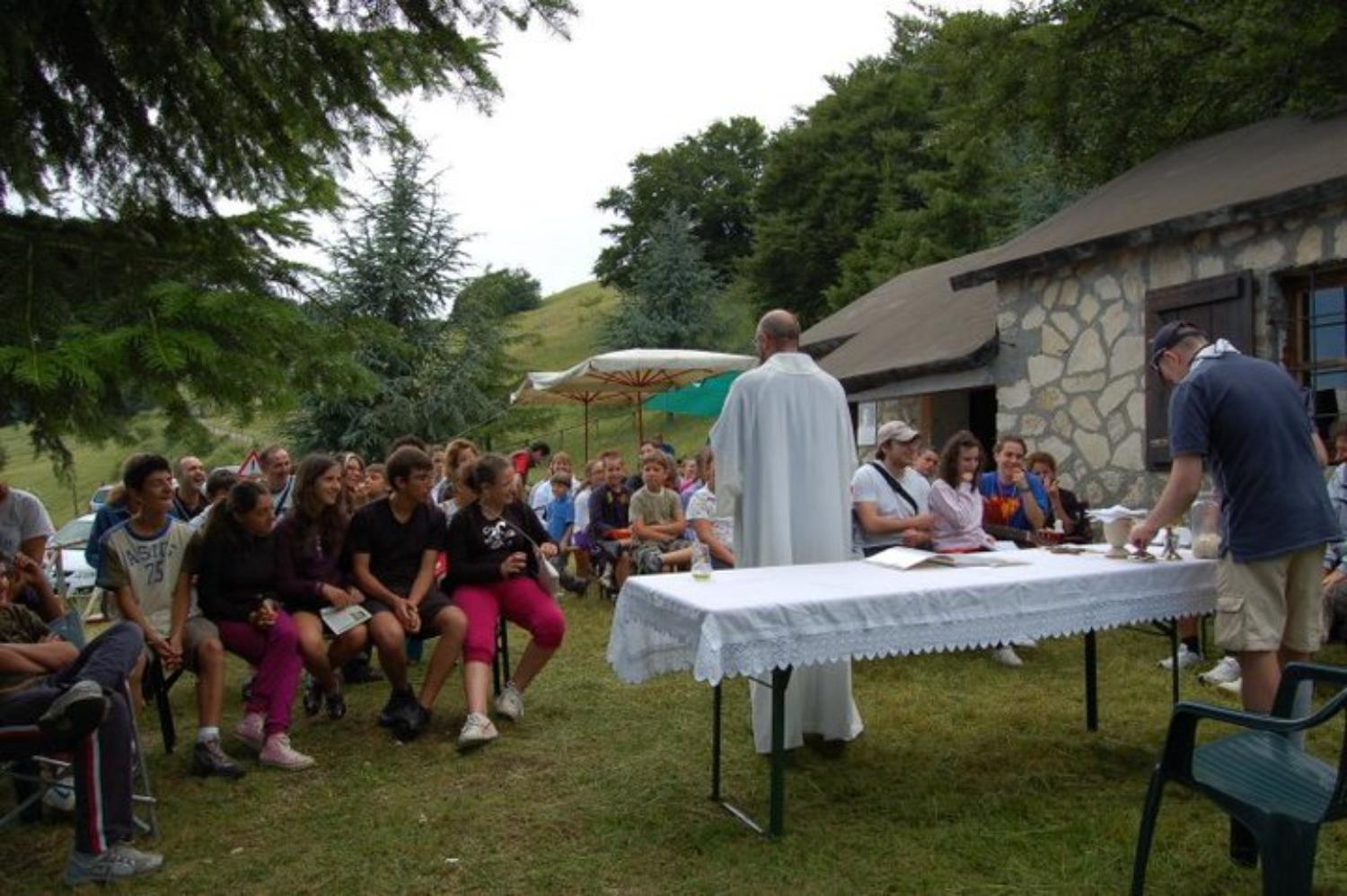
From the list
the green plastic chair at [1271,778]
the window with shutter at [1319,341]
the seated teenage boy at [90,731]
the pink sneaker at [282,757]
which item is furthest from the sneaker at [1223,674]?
the seated teenage boy at [90,731]

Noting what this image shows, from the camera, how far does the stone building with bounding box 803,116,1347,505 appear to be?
7.95 m

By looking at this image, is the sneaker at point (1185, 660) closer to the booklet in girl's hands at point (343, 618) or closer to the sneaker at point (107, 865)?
the booklet in girl's hands at point (343, 618)

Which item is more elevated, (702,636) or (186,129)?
(186,129)

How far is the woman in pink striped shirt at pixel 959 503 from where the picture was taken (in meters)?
6.52

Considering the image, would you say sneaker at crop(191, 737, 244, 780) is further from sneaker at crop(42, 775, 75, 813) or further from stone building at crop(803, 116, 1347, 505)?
stone building at crop(803, 116, 1347, 505)

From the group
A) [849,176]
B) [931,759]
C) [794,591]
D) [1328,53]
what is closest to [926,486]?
[931,759]

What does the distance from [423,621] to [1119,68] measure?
11.1 metres

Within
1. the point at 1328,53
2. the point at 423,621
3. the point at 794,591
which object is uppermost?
the point at 1328,53

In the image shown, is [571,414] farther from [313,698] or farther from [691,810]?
[691,810]

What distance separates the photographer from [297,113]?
144 inches

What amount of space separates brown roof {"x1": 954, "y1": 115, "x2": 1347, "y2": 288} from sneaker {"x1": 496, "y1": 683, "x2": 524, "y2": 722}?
632cm

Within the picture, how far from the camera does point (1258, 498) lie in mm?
3680

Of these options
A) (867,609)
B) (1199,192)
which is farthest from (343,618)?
(1199,192)

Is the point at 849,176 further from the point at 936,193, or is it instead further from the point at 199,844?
the point at 199,844
